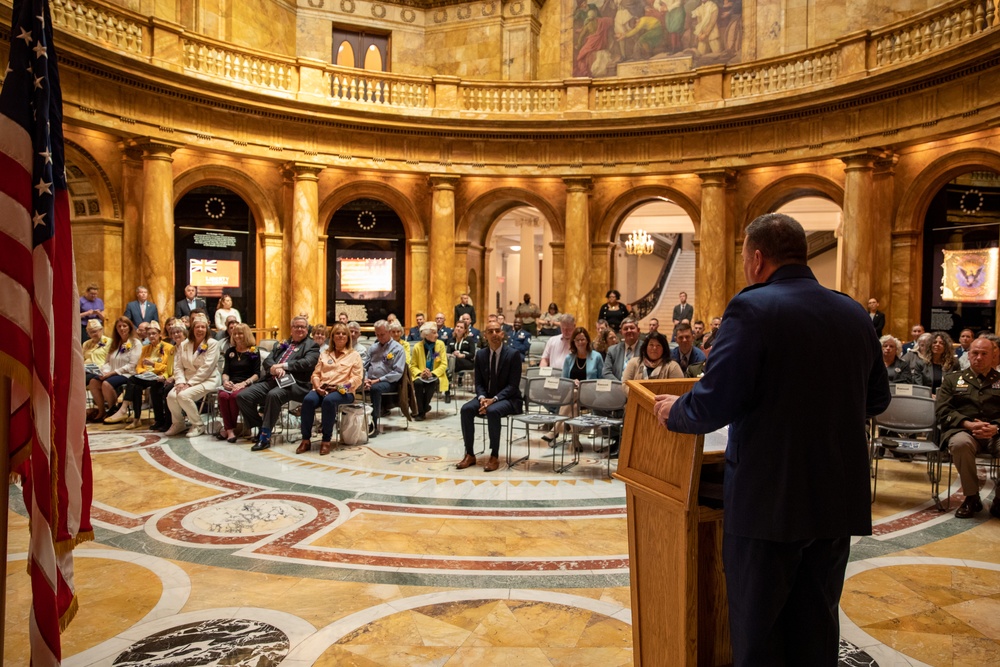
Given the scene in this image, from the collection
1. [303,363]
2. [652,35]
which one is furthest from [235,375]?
[652,35]

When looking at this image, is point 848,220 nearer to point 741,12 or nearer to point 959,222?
point 959,222

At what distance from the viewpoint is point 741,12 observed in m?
16.2

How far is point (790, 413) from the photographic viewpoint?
7.12ft

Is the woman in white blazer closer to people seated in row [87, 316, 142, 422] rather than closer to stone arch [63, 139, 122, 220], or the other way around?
people seated in row [87, 316, 142, 422]

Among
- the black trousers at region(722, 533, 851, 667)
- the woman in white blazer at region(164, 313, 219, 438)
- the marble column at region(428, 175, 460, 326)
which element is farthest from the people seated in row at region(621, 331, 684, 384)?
the marble column at region(428, 175, 460, 326)

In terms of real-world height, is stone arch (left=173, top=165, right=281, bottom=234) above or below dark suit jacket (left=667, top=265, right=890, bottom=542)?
above

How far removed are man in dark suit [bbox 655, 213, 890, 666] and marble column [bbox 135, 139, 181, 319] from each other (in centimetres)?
1307

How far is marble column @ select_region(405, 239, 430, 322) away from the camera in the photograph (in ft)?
56.6

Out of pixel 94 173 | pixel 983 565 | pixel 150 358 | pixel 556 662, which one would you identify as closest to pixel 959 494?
pixel 983 565

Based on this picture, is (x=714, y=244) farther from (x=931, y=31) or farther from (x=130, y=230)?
(x=130, y=230)

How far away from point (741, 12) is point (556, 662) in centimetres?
1666

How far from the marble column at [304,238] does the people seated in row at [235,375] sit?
6.82 metres

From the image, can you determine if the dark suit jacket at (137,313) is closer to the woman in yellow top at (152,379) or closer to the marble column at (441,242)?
the woman in yellow top at (152,379)

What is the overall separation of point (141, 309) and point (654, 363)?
942cm
